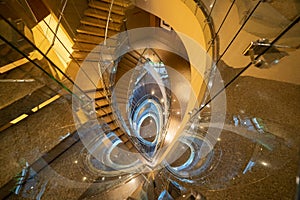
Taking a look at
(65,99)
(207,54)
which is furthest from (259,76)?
(65,99)

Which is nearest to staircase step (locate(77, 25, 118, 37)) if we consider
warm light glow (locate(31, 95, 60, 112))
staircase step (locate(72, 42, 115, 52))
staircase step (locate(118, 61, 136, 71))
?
staircase step (locate(72, 42, 115, 52))

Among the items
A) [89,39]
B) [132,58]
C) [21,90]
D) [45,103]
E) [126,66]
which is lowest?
[126,66]

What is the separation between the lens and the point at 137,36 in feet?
20.3

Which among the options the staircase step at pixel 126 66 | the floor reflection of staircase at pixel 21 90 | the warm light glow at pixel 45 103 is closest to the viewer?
the floor reflection of staircase at pixel 21 90

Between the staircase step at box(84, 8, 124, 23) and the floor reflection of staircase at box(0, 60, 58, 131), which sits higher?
the staircase step at box(84, 8, 124, 23)

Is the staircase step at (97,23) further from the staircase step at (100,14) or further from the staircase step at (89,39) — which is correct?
the staircase step at (89,39)

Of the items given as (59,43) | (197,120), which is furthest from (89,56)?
(197,120)

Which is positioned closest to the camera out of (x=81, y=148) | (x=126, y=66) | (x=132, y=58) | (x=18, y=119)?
(x=18, y=119)

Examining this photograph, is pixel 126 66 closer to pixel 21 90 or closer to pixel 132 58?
pixel 132 58

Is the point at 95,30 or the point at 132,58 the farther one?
the point at 132,58

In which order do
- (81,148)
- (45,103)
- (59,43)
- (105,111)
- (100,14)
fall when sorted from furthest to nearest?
(105,111) → (100,14) → (59,43) → (45,103) → (81,148)

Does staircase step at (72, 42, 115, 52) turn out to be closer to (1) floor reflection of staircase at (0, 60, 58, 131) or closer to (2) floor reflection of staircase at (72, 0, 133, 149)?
(2) floor reflection of staircase at (72, 0, 133, 149)

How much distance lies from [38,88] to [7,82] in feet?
1.07

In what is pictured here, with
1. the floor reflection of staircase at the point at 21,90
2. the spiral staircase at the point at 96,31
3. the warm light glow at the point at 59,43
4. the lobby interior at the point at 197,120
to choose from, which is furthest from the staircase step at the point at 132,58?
the floor reflection of staircase at the point at 21,90
